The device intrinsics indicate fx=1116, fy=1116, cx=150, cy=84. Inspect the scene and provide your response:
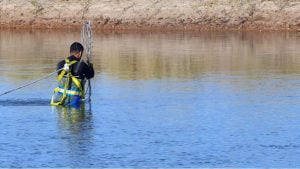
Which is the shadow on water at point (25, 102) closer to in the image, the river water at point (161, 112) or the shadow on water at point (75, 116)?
the river water at point (161, 112)

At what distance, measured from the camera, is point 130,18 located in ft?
128

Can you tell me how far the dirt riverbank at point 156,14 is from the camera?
127 feet

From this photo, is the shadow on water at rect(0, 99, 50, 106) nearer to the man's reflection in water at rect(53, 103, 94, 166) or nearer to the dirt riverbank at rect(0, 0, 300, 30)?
the man's reflection in water at rect(53, 103, 94, 166)

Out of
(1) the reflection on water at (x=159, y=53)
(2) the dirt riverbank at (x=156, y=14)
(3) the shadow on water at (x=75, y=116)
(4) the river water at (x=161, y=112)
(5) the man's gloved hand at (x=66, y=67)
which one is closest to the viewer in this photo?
(4) the river water at (x=161, y=112)

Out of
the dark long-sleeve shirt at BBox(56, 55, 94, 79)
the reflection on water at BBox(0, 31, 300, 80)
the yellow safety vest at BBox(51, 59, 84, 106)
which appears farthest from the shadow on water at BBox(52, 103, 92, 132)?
the reflection on water at BBox(0, 31, 300, 80)

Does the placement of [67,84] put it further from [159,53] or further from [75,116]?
[159,53]

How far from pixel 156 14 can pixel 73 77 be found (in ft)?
68.2

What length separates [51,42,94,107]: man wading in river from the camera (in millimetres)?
18344

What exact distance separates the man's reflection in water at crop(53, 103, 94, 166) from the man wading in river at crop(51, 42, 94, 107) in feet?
0.69

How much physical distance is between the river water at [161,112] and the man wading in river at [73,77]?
261mm

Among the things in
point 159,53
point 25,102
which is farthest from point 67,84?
point 159,53

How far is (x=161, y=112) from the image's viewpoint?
17.9m

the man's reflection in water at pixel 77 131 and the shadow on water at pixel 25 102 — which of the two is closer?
the man's reflection in water at pixel 77 131

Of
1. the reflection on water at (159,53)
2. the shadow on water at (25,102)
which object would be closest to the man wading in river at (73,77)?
the shadow on water at (25,102)
